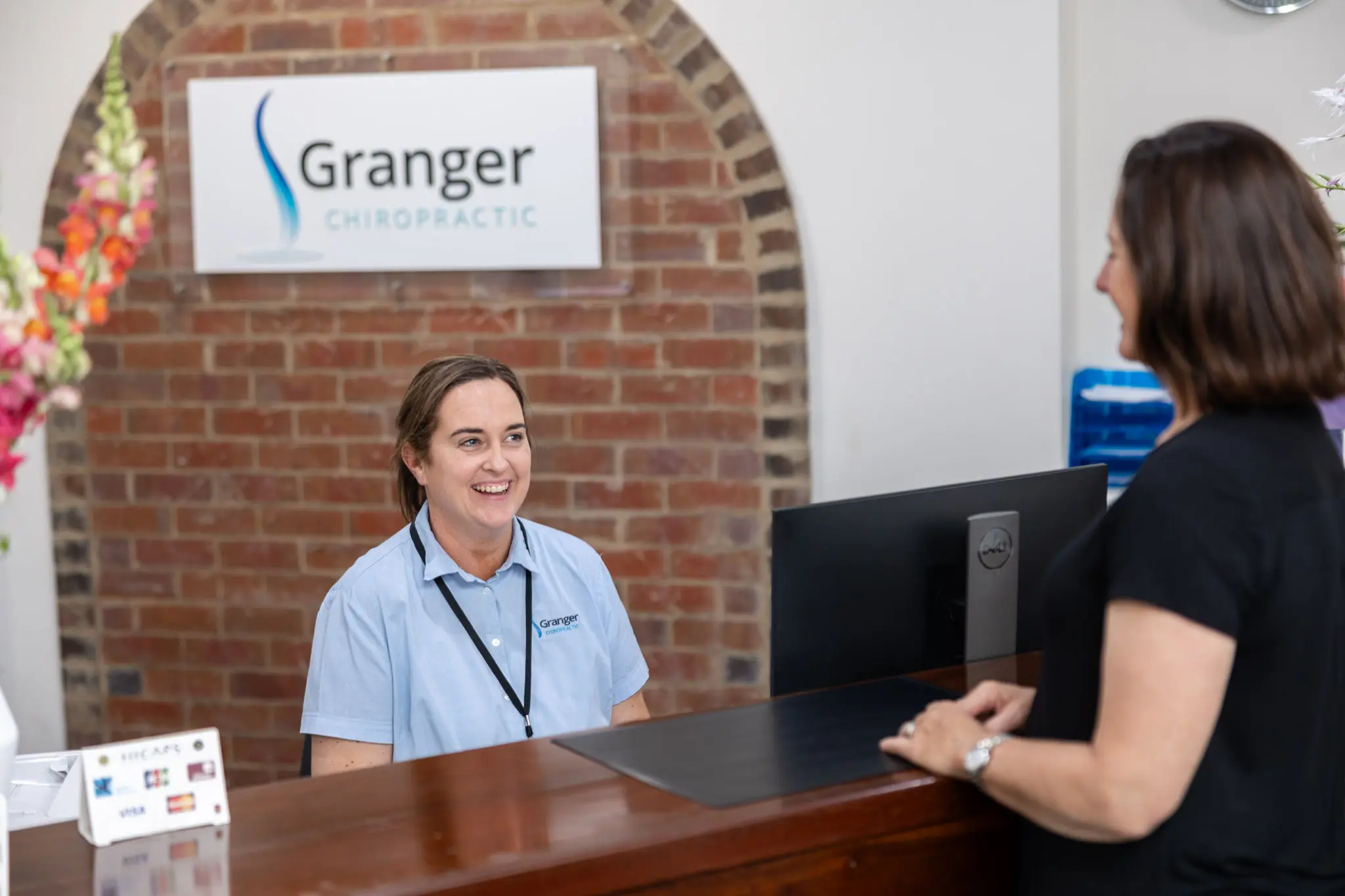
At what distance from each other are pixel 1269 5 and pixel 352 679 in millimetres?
2558

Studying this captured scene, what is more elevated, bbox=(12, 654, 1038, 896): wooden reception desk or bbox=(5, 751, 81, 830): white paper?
bbox=(12, 654, 1038, 896): wooden reception desk

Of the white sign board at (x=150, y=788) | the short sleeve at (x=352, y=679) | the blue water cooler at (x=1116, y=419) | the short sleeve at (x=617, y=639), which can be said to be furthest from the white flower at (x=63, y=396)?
the blue water cooler at (x=1116, y=419)

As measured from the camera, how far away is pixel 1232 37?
129 inches

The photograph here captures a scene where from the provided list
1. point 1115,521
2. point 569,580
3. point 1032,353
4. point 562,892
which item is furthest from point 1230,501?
point 1032,353

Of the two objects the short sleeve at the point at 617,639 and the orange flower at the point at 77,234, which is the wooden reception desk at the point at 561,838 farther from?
the short sleeve at the point at 617,639

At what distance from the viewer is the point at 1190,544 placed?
122cm

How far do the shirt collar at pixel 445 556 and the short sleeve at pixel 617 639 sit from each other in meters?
0.14

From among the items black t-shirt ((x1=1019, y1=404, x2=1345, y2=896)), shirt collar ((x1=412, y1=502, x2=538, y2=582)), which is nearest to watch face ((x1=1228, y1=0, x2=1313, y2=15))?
shirt collar ((x1=412, y1=502, x2=538, y2=582))

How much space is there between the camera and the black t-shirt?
1234mm

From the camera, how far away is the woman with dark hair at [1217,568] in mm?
1226

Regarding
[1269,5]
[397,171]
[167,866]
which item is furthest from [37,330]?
[1269,5]

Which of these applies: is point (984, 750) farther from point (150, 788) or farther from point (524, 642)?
point (524, 642)

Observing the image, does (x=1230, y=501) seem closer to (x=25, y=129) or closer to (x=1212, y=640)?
(x=1212, y=640)

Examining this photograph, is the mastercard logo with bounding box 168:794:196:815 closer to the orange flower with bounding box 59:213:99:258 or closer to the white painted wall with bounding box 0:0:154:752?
the orange flower with bounding box 59:213:99:258
